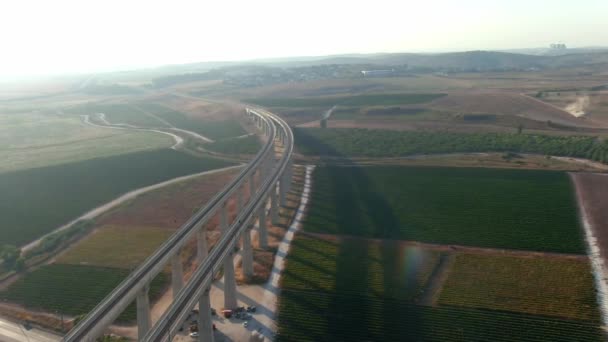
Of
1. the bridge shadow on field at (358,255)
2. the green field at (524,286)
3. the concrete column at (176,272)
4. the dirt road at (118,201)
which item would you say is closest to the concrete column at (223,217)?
the bridge shadow on field at (358,255)

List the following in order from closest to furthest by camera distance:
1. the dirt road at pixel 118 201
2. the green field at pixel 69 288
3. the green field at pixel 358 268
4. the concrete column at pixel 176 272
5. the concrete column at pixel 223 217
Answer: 1. the concrete column at pixel 176 272
2. the green field at pixel 69 288
3. the green field at pixel 358 268
4. the concrete column at pixel 223 217
5. the dirt road at pixel 118 201

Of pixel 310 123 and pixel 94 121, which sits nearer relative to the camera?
pixel 310 123

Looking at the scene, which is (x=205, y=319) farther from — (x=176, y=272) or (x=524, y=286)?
(x=524, y=286)

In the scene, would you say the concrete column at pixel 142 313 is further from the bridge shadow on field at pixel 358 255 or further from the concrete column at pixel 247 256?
the concrete column at pixel 247 256

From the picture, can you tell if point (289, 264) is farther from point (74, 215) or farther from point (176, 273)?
point (74, 215)

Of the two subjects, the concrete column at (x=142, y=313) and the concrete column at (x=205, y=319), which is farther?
the concrete column at (x=142, y=313)

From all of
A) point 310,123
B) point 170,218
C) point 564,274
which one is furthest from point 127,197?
point 310,123

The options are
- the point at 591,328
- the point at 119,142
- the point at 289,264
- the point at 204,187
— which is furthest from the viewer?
the point at 119,142
